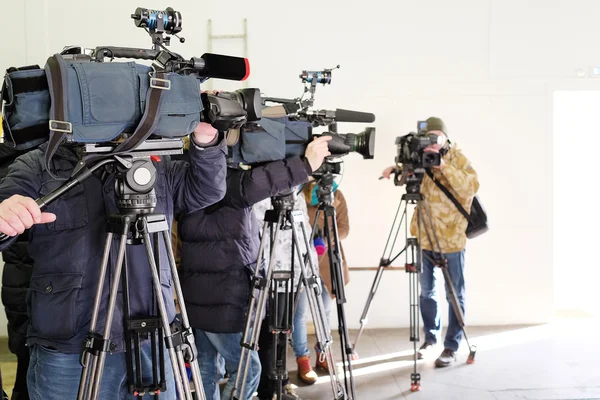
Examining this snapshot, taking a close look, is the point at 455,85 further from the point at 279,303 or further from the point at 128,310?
the point at 128,310

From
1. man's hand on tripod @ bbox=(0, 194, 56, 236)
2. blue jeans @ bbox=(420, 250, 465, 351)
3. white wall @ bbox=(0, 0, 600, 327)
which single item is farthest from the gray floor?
man's hand on tripod @ bbox=(0, 194, 56, 236)

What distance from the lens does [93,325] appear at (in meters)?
1.59

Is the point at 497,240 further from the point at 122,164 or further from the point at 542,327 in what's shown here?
the point at 122,164

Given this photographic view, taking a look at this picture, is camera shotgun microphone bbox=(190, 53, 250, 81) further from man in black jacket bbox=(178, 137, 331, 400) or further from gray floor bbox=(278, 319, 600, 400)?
gray floor bbox=(278, 319, 600, 400)

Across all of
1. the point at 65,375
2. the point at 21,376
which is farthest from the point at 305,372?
the point at 65,375

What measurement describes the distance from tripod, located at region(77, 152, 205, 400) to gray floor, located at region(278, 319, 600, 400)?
2.11 meters

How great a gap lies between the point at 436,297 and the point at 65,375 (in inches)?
123

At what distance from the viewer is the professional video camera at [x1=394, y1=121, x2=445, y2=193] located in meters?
3.87

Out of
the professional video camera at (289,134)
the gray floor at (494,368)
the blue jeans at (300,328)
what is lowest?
the gray floor at (494,368)

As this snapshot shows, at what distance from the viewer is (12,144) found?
52.7 inches

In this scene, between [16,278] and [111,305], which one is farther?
[16,278]

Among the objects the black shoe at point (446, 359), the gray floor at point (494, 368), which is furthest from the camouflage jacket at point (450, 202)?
the gray floor at point (494, 368)

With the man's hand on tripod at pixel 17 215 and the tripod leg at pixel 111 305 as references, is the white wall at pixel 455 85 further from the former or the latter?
the man's hand on tripod at pixel 17 215

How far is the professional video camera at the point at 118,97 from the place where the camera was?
1.30 metres
